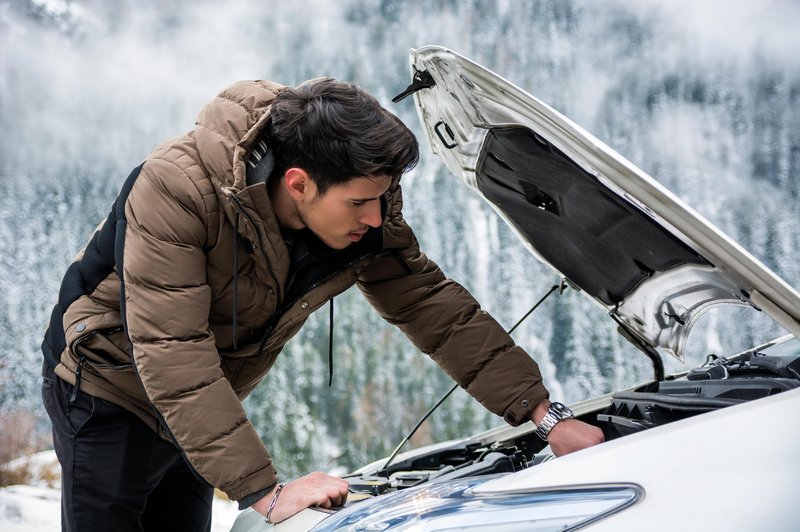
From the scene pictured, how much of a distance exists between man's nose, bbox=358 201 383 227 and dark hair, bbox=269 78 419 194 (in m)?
0.07

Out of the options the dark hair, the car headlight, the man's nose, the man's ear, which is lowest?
the car headlight

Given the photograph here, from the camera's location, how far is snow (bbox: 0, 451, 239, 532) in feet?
14.1

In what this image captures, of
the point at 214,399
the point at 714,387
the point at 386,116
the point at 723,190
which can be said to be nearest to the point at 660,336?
the point at 714,387

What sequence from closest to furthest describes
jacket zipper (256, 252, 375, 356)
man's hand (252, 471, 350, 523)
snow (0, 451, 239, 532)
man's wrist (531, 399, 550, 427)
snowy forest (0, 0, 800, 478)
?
man's hand (252, 471, 350, 523)
jacket zipper (256, 252, 375, 356)
man's wrist (531, 399, 550, 427)
snow (0, 451, 239, 532)
snowy forest (0, 0, 800, 478)

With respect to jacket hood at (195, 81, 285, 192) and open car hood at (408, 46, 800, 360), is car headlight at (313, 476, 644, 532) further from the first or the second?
jacket hood at (195, 81, 285, 192)

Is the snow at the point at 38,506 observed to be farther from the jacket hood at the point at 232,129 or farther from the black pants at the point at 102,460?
the jacket hood at the point at 232,129

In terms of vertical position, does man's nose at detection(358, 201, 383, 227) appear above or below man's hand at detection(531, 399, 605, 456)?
above

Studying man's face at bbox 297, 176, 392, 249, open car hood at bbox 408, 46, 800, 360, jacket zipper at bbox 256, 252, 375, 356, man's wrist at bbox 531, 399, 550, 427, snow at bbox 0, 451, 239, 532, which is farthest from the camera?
snow at bbox 0, 451, 239, 532

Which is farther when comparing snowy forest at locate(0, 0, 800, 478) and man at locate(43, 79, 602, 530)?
snowy forest at locate(0, 0, 800, 478)

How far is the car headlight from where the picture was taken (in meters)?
1.03

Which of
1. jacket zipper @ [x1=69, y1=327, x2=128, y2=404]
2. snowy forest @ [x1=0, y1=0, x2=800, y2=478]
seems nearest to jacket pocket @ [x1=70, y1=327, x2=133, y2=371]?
jacket zipper @ [x1=69, y1=327, x2=128, y2=404]

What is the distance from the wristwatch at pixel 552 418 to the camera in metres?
1.71

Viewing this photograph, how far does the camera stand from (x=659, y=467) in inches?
41.3

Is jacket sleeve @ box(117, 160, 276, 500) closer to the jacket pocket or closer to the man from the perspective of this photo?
the man
